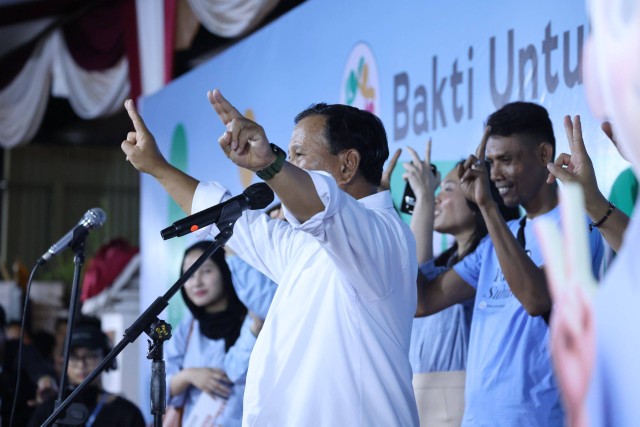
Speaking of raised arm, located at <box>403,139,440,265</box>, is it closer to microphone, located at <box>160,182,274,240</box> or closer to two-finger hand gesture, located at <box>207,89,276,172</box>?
microphone, located at <box>160,182,274,240</box>

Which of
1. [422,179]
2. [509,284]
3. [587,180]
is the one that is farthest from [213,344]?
[587,180]

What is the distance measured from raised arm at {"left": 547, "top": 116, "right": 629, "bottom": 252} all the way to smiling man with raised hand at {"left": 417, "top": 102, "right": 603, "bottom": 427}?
0.47 meters

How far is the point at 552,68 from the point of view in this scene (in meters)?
2.67

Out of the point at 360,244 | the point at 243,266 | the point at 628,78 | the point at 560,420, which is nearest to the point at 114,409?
the point at 243,266

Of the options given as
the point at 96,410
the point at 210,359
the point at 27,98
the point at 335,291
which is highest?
the point at 27,98

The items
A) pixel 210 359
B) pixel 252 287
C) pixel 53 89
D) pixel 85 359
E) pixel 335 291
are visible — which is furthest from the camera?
pixel 53 89

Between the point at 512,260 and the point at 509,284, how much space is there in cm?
6

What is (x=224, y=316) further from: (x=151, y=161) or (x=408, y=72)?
(x=151, y=161)

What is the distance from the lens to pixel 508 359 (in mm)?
2416

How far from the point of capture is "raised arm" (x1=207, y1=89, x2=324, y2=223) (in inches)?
58.0

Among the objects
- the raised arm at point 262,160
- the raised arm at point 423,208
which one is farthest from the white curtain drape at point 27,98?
the raised arm at point 262,160

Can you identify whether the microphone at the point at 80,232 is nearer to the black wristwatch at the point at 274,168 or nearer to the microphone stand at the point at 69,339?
the microphone stand at the point at 69,339

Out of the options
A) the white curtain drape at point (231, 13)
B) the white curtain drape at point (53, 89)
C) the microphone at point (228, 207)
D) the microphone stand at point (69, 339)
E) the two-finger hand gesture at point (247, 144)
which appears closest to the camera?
the two-finger hand gesture at point (247, 144)

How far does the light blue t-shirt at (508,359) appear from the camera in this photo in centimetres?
235
